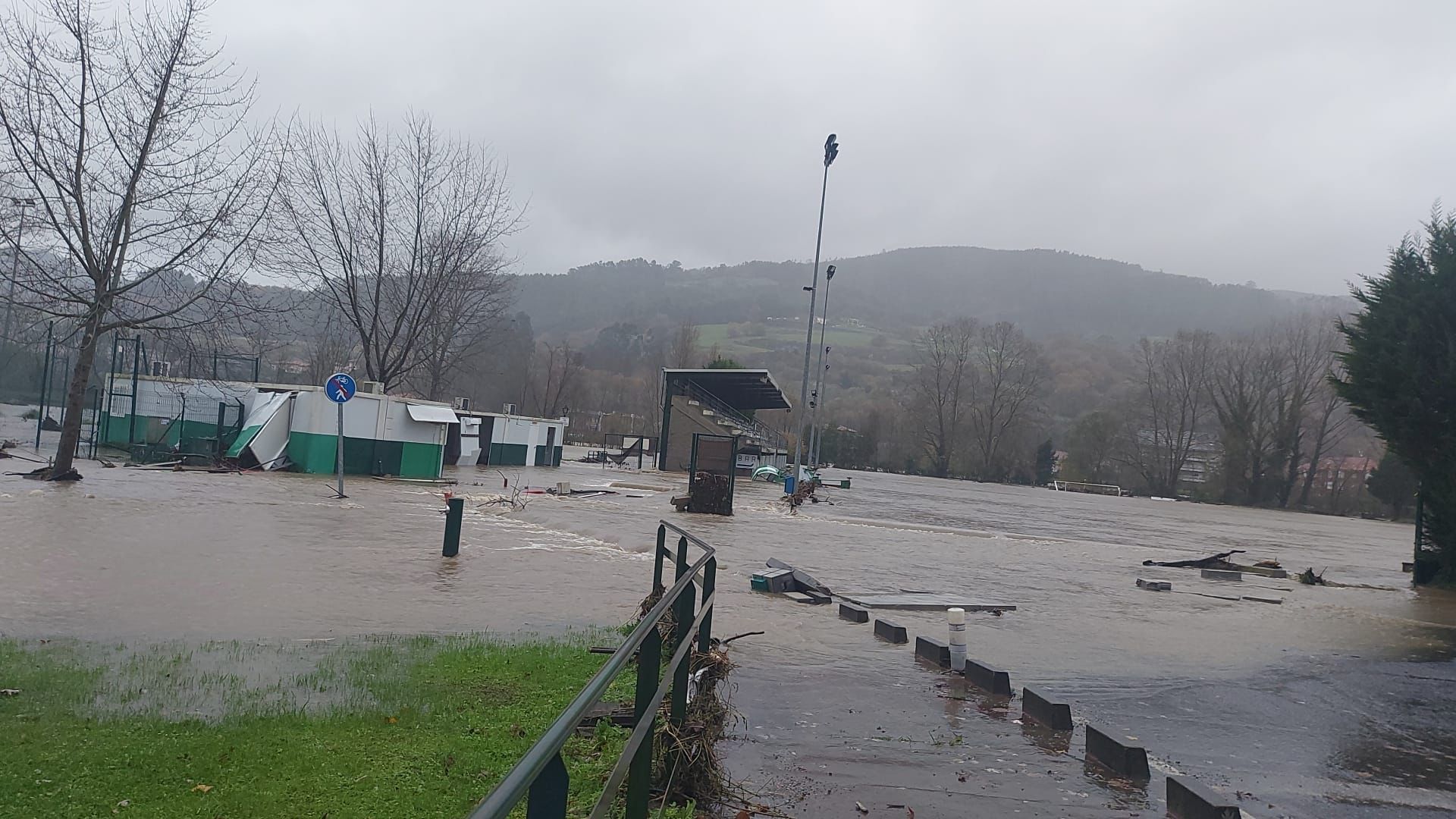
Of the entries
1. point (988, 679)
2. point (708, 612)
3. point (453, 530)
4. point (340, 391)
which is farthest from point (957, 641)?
point (340, 391)

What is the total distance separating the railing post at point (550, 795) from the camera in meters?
1.92

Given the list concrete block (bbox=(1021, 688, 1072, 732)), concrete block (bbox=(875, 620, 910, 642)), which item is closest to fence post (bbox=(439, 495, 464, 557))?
concrete block (bbox=(875, 620, 910, 642))

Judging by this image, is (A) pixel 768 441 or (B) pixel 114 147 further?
(A) pixel 768 441

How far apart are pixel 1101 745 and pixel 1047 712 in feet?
2.73

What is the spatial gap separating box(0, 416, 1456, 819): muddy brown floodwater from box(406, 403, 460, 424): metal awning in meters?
6.44

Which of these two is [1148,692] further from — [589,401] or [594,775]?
[589,401]

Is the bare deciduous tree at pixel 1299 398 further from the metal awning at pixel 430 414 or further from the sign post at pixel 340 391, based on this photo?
the sign post at pixel 340 391

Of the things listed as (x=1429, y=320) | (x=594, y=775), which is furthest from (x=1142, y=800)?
(x=1429, y=320)

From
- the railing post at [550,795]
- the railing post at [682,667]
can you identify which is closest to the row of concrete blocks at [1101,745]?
the railing post at [682,667]

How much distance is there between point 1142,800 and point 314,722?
15.9ft

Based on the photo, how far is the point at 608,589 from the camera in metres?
12.2

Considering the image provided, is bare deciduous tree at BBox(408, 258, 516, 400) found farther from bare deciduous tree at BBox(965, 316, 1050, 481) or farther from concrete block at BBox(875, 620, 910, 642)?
bare deciduous tree at BBox(965, 316, 1050, 481)

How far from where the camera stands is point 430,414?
29.5 m

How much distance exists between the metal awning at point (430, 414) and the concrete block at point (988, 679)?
2366 centimetres
